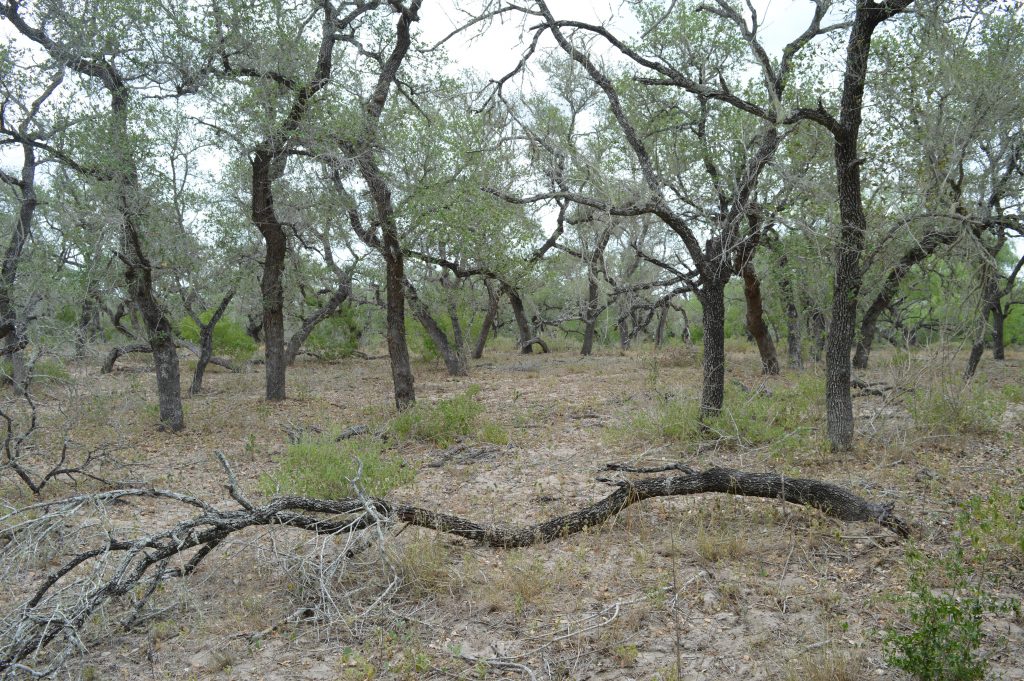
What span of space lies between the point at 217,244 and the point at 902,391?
478 inches

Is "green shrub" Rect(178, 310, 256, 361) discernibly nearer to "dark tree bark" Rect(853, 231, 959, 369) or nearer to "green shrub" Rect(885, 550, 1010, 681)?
"dark tree bark" Rect(853, 231, 959, 369)

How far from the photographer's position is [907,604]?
4.10m

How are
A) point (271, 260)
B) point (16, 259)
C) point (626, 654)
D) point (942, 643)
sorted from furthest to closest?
point (271, 260) < point (16, 259) < point (626, 654) < point (942, 643)

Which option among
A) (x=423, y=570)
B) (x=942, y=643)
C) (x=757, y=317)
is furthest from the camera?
(x=757, y=317)

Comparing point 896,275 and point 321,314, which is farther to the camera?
point 321,314

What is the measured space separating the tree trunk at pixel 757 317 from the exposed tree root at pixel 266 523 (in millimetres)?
7291

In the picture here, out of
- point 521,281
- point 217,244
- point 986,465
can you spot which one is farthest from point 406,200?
point 986,465

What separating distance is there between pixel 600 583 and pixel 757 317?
9.96 metres

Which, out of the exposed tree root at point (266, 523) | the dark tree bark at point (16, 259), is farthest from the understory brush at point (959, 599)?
the dark tree bark at point (16, 259)

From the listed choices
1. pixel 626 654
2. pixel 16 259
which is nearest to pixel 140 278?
pixel 16 259

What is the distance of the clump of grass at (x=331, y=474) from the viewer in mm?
6285

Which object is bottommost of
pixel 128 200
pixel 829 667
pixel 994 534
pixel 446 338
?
pixel 829 667

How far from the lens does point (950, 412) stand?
7699 mm

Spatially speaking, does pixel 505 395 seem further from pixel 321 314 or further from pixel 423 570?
pixel 423 570
